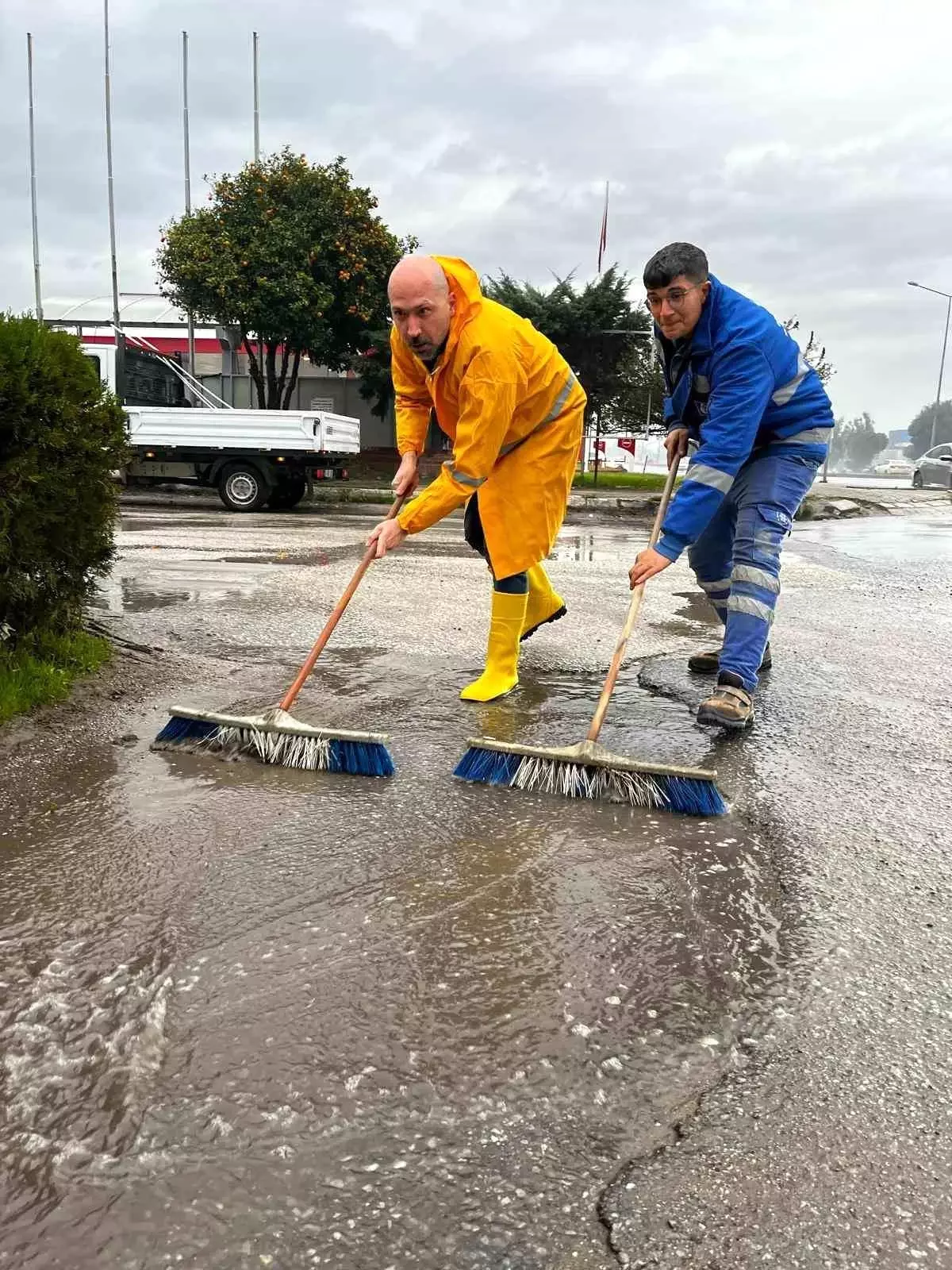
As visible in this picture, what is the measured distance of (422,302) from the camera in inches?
136

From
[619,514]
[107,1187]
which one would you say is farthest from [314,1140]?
[619,514]

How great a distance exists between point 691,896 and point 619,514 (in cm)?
1489

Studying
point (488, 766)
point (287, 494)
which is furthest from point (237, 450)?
point (488, 766)

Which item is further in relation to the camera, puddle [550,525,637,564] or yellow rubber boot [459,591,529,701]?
puddle [550,525,637,564]

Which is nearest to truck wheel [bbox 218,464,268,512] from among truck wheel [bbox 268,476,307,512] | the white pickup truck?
the white pickup truck

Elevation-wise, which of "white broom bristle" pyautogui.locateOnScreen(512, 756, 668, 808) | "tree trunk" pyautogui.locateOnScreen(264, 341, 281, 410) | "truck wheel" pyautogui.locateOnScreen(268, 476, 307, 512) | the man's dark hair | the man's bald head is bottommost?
"white broom bristle" pyautogui.locateOnScreen(512, 756, 668, 808)

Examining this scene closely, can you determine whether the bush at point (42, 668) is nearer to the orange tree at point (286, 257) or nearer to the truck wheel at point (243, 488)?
the truck wheel at point (243, 488)

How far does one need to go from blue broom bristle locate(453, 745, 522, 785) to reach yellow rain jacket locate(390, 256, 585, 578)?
85 cm

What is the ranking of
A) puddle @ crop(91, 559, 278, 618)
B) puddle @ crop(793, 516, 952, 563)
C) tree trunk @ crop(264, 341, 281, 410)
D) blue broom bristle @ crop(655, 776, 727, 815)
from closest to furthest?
blue broom bristle @ crop(655, 776, 727, 815) < puddle @ crop(91, 559, 278, 618) < puddle @ crop(793, 516, 952, 563) < tree trunk @ crop(264, 341, 281, 410)

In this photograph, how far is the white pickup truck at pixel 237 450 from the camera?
1491cm

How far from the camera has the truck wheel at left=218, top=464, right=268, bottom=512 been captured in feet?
49.9

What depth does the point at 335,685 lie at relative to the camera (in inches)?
165

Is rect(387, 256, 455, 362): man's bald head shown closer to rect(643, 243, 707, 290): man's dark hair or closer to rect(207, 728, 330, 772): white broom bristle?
rect(643, 243, 707, 290): man's dark hair

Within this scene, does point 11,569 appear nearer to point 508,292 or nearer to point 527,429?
point 527,429
